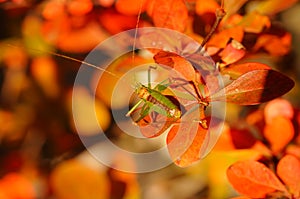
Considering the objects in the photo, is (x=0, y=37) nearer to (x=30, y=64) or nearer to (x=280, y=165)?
(x=30, y=64)

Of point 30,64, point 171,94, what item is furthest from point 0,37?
point 171,94

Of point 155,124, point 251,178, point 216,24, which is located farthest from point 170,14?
point 251,178

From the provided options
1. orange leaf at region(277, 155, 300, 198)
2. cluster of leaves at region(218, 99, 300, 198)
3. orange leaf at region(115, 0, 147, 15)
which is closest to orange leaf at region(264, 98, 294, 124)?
cluster of leaves at region(218, 99, 300, 198)

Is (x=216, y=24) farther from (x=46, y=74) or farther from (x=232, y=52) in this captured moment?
(x=46, y=74)

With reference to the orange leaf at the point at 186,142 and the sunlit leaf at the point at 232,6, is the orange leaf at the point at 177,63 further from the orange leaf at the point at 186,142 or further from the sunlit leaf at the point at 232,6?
the sunlit leaf at the point at 232,6

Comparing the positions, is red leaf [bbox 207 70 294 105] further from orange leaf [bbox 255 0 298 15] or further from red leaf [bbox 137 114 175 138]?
orange leaf [bbox 255 0 298 15]
